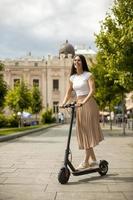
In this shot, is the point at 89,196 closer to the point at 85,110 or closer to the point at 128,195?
the point at 128,195

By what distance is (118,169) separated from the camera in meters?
10.3

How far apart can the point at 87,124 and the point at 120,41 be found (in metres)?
11.0

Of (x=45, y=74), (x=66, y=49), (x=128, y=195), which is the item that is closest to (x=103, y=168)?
(x=128, y=195)

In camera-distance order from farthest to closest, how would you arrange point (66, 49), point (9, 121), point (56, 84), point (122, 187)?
point (66, 49), point (56, 84), point (9, 121), point (122, 187)

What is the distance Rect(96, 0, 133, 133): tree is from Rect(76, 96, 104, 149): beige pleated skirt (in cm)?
1046

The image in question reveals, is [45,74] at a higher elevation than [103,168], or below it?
higher

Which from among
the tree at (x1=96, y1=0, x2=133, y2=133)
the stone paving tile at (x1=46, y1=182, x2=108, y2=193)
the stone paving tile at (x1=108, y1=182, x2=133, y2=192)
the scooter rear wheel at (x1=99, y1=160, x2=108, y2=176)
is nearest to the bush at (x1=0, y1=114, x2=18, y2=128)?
the tree at (x1=96, y1=0, x2=133, y2=133)

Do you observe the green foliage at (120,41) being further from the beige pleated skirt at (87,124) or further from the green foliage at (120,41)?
the beige pleated skirt at (87,124)

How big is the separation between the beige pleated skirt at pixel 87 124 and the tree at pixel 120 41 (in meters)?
10.5

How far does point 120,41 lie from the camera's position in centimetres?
1944

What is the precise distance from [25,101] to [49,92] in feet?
133

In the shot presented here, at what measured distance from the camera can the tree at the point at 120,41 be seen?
19531mm

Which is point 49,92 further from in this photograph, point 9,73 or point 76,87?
point 76,87

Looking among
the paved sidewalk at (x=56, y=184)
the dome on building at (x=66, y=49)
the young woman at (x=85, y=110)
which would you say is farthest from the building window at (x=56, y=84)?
the young woman at (x=85, y=110)
